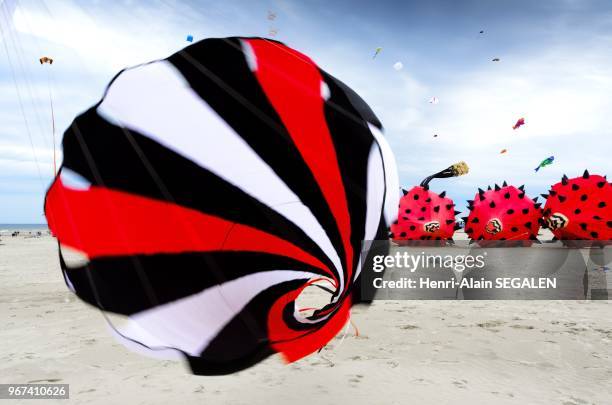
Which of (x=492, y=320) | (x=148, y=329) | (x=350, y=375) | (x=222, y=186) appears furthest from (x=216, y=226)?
(x=492, y=320)

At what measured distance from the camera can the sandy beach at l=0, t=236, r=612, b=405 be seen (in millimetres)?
4246

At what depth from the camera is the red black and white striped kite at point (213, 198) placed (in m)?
1.88

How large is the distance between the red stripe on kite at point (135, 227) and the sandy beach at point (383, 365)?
1.70 m

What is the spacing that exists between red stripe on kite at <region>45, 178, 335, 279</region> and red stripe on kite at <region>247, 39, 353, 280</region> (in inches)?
11.2

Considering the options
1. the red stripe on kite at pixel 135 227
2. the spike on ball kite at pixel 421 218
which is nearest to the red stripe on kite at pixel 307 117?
the red stripe on kite at pixel 135 227

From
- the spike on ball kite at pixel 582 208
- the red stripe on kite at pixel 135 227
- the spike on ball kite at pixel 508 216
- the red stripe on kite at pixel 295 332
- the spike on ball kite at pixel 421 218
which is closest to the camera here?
the red stripe on kite at pixel 135 227

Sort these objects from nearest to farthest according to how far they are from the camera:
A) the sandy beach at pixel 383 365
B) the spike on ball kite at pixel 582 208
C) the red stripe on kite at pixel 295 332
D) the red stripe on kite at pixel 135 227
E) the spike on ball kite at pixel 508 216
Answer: the red stripe on kite at pixel 135 227
the red stripe on kite at pixel 295 332
the sandy beach at pixel 383 365
the spike on ball kite at pixel 582 208
the spike on ball kite at pixel 508 216

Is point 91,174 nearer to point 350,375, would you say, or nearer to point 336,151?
point 336,151

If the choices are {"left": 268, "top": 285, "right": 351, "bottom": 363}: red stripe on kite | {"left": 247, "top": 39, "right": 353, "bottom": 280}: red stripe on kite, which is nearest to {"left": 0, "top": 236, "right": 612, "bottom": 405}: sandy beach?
{"left": 268, "top": 285, "right": 351, "bottom": 363}: red stripe on kite

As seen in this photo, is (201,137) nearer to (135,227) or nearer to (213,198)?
(213,198)

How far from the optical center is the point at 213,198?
1.88 m

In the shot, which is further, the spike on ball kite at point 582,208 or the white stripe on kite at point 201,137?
the spike on ball kite at point 582,208

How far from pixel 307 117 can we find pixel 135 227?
0.87 metres

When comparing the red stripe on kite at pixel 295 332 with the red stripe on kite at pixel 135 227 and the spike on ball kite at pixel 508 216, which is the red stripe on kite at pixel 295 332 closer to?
the red stripe on kite at pixel 135 227
